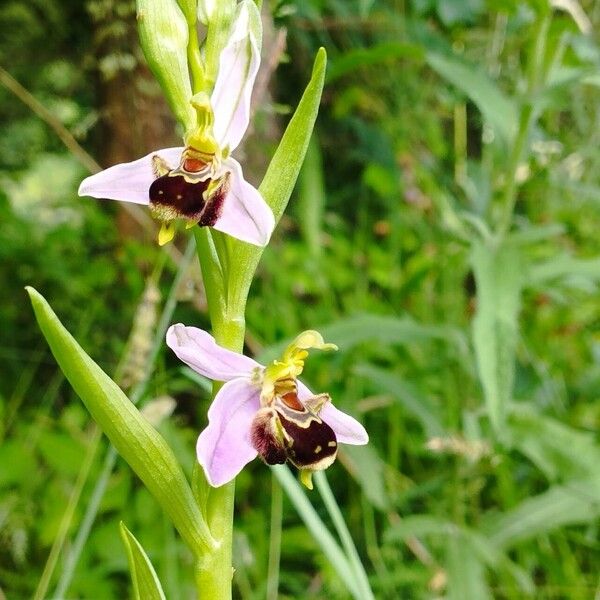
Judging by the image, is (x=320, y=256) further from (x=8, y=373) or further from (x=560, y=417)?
(x=8, y=373)

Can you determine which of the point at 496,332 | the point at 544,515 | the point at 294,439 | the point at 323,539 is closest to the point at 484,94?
the point at 496,332

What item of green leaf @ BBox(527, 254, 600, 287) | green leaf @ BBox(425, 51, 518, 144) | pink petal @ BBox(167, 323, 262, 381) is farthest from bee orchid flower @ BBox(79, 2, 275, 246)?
green leaf @ BBox(527, 254, 600, 287)

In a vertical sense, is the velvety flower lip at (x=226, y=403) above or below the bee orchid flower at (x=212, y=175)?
below

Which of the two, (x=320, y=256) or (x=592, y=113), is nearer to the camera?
(x=320, y=256)

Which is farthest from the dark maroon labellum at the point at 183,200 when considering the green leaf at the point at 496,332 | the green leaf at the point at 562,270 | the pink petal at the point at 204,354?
the green leaf at the point at 562,270

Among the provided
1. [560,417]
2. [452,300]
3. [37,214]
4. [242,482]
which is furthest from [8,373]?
[560,417]

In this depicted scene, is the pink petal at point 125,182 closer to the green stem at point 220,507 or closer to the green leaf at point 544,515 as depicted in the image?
the green stem at point 220,507

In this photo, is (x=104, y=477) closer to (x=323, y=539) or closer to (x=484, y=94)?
(x=323, y=539)
